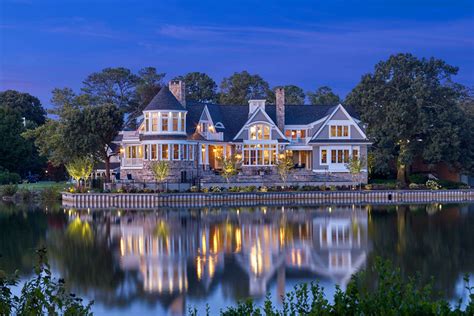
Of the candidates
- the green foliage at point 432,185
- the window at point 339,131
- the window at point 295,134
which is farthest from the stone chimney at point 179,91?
the green foliage at point 432,185

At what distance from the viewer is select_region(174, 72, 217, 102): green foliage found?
87125mm

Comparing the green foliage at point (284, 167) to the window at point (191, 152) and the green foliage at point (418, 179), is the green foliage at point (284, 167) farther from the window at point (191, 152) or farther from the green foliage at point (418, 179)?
the green foliage at point (418, 179)

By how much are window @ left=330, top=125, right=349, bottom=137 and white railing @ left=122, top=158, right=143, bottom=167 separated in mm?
17804

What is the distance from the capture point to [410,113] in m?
57.6

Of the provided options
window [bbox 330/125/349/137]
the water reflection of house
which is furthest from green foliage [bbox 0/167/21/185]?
window [bbox 330/125/349/137]

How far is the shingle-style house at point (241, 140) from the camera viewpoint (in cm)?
5425

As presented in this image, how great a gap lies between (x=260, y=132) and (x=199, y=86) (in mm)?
29863

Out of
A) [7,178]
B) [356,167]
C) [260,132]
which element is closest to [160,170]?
[260,132]

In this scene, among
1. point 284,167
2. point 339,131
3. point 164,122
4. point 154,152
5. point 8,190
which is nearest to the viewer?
point 284,167

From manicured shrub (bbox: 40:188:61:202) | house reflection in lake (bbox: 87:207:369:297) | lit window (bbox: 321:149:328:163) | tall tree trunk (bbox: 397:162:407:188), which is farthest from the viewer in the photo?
lit window (bbox: 321:149:328:163)

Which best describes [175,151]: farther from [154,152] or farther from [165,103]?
[165,103]

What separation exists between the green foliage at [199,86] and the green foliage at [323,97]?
1677 cm

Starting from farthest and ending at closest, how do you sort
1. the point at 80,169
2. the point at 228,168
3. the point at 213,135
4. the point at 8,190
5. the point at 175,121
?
the point at 213,135, the point at 8,190, the point at 175,121, the point at 80,169, the point at 228,168

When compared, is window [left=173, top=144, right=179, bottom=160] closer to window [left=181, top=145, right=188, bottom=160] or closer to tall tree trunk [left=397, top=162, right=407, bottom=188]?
window [left=181, top=145, right=188, bottom=160]
